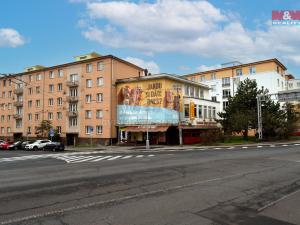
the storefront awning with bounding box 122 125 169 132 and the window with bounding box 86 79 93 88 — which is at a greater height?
the window with bounding box 86 79 93 88

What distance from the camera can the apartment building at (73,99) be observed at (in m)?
50.0

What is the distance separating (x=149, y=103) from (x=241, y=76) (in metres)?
30.3

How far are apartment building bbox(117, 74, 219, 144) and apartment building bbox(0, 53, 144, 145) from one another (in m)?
2.25

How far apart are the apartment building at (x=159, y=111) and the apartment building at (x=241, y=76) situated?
1582 cm

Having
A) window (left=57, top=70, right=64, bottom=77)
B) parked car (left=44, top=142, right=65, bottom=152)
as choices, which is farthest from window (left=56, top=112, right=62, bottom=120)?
parked car (left=44, top=142, right=65, bottom=152)

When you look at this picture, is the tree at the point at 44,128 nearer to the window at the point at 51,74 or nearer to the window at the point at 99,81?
the window at the point at 51,74

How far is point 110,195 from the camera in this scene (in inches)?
354

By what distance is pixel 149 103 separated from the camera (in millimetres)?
46688

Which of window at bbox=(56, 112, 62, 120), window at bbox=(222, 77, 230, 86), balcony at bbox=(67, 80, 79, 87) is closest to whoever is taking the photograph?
balcony at bbox=(67, 80, 79, 87)

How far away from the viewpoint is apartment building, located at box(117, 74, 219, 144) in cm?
4528

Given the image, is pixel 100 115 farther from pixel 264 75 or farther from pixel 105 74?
pixel 264 75

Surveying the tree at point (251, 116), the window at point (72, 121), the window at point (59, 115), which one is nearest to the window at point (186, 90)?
the tree at point (251, 116)

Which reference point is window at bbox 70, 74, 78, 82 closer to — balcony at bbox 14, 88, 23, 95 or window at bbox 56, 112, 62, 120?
window at bbox 56, 112, 62, 120

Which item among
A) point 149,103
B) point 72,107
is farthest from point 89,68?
point 149,103
